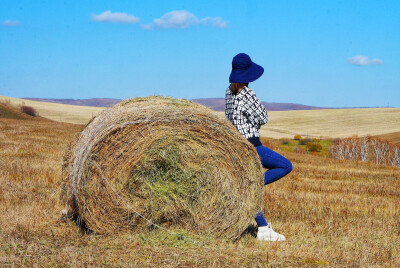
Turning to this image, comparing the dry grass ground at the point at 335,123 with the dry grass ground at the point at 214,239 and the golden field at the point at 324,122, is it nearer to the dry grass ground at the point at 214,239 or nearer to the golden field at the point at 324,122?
the golden field at the point at 324,122

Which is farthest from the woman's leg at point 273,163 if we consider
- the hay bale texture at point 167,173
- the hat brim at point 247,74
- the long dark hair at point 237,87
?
the hat brim at point 247,74

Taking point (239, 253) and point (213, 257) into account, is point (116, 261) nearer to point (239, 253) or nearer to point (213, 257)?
point (213, 257)

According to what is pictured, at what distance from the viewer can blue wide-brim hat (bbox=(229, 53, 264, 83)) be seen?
598cm

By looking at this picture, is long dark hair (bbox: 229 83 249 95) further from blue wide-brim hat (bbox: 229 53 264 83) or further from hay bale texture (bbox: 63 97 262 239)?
hay bale texture (bbox: 63 97 262 239)

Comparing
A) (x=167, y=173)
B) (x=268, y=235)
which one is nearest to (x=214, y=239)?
(x=268, y=235)

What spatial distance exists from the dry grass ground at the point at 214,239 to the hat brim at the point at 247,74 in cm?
198

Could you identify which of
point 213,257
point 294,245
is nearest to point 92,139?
point 213,257

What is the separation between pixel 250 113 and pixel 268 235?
155 cm

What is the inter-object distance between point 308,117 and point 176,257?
72231 mm

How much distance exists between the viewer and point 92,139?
5816mm

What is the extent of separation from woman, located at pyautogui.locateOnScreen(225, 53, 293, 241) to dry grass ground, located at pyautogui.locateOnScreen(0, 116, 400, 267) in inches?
29.8

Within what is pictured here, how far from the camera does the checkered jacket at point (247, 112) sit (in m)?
5.98

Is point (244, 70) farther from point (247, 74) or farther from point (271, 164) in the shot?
point (271, 164)

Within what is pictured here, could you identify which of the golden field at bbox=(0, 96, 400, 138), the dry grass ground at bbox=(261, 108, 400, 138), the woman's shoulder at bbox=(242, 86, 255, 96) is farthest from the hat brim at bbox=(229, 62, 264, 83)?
the dry grass ground at bbox=(261, 108, 400, 138)
